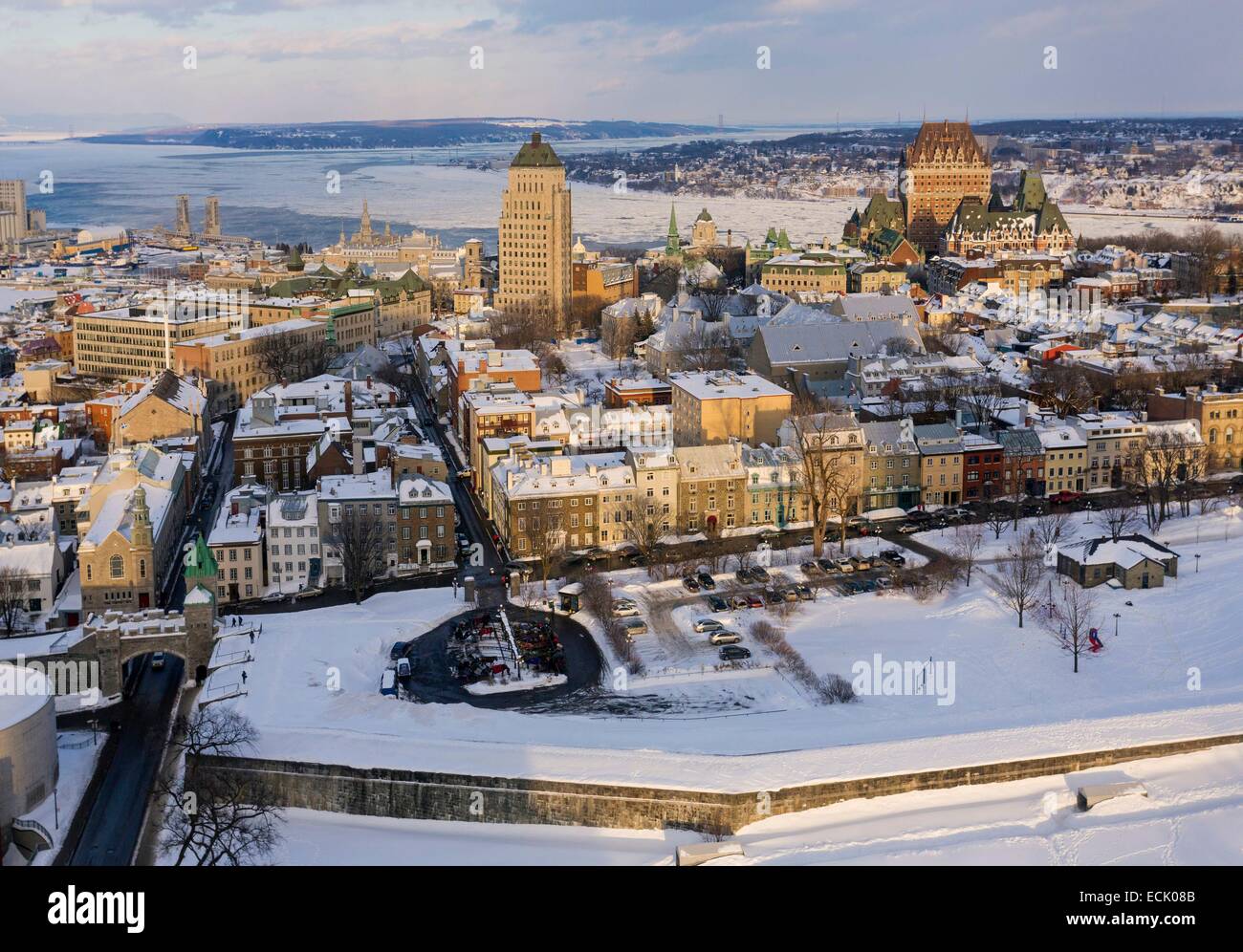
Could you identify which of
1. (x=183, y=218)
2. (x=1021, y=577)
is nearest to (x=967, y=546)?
(x=1021, y=577)

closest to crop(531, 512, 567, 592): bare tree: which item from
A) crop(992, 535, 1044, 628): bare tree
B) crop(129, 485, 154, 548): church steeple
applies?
crop(129, 485, 154, 548): church steeple

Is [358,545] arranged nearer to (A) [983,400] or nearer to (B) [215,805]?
(B) [215,805]

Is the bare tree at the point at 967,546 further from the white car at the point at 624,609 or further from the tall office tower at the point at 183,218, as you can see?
the tall office tower at the point at 183,218

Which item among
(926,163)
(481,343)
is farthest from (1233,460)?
(926,163)

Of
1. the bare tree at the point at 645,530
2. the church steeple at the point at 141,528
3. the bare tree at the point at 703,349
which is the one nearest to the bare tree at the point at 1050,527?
the bare tree at the point at 645,530
